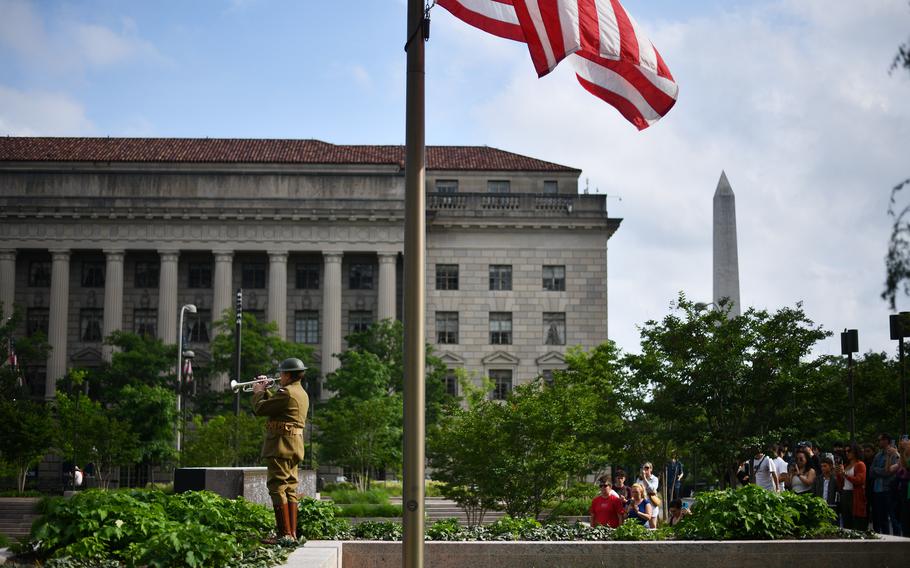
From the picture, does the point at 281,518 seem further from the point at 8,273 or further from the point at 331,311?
the point at 8,273

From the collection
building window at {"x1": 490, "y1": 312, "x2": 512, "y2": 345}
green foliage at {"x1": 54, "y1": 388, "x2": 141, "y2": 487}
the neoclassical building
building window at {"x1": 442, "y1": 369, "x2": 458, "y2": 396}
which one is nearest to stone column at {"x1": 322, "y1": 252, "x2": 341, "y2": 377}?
the neoclassical building

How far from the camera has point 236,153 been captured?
7875 centimetres

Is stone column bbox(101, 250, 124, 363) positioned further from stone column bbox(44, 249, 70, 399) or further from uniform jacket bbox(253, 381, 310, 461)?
uniform jacket bbox(253, 381, 310, 461)

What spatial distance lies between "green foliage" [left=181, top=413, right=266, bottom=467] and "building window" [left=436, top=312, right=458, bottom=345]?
93.6 feet

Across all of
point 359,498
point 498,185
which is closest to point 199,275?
point 498,185

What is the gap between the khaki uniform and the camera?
40.0ft

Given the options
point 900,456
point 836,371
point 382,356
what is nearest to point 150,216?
point 382,356

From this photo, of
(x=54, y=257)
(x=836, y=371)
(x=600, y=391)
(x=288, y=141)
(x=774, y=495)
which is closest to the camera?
(x=774, y=495)

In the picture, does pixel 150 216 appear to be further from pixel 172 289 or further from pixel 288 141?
pixel 288 141

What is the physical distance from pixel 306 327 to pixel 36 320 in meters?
17.5

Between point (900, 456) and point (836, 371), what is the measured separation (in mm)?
18118

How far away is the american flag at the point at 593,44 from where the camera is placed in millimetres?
9531

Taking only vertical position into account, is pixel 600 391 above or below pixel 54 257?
below

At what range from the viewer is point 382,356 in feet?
218
